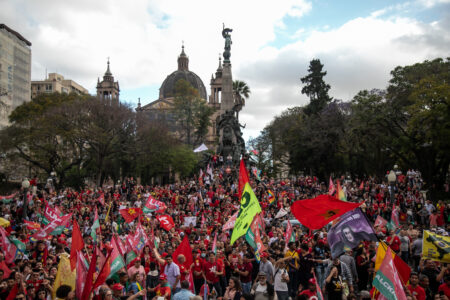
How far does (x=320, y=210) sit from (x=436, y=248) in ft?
7.60

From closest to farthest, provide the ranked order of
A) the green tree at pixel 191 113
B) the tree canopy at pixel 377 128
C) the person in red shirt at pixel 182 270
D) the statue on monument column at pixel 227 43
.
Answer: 1. the person in red shirt at pixel 182 270
2. the tree canopy at pixel 377 128
3. the statue on monument column at pixel 227 43
4. the green tree at pixel 191 113

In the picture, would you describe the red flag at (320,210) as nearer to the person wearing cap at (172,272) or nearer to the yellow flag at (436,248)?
the yellow flag at (436,248)

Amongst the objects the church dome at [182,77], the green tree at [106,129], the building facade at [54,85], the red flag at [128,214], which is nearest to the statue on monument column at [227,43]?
the green tree at [106,129]

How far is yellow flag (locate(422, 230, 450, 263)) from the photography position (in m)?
8.55

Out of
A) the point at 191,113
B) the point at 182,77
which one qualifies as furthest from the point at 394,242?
the point at 182,77

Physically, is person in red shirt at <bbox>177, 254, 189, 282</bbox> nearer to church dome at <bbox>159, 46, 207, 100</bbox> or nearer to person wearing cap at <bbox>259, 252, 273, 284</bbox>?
person wearing cap at <bbox>259, 252, 273, 284</bbox>

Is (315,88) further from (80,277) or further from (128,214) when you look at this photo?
(80,277)

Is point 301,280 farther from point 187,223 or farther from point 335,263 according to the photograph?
point 187,223

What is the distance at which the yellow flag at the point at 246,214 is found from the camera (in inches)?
371

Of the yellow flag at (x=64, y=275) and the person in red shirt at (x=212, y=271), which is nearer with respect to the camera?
the yellow flag at (x=64, y=275)

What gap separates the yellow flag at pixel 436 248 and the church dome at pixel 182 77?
86.3m

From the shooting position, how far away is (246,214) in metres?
9.78

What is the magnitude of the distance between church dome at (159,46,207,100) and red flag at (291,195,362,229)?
281 feet

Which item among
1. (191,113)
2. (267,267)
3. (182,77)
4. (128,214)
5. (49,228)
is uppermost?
(182,77)
